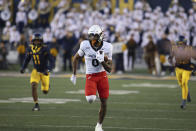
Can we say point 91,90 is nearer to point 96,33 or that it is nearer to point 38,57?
point 96,33

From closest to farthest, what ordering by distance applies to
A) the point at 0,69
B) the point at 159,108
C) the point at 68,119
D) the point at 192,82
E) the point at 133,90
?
the point at 68,119, the point at 159,108, the point at 133,90, the point at 192,82, the point at 0,69

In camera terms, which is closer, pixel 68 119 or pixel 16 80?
pixel 68 119

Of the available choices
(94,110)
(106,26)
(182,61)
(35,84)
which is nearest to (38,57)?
(35,84)

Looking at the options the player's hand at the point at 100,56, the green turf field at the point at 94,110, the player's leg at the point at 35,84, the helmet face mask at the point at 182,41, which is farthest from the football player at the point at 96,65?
the helmet face mask at the point at 182,41

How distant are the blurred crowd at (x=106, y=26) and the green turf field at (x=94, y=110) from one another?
6831 mm

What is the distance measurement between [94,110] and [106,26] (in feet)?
45.3

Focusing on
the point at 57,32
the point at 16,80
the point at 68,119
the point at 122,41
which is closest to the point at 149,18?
the point at 122,41

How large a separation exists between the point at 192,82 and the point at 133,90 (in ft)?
12.7

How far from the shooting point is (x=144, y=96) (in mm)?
15367

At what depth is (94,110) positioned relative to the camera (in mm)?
12180

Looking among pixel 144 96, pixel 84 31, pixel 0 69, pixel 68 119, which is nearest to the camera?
pixel 68 119

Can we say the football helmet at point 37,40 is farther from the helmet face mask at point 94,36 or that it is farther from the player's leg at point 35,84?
the helmet face mask at point 94,36

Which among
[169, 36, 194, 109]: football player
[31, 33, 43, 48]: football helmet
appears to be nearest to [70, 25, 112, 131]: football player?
[31, 33, 43, 48]: football helmet

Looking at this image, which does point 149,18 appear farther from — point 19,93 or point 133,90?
point 19,93
